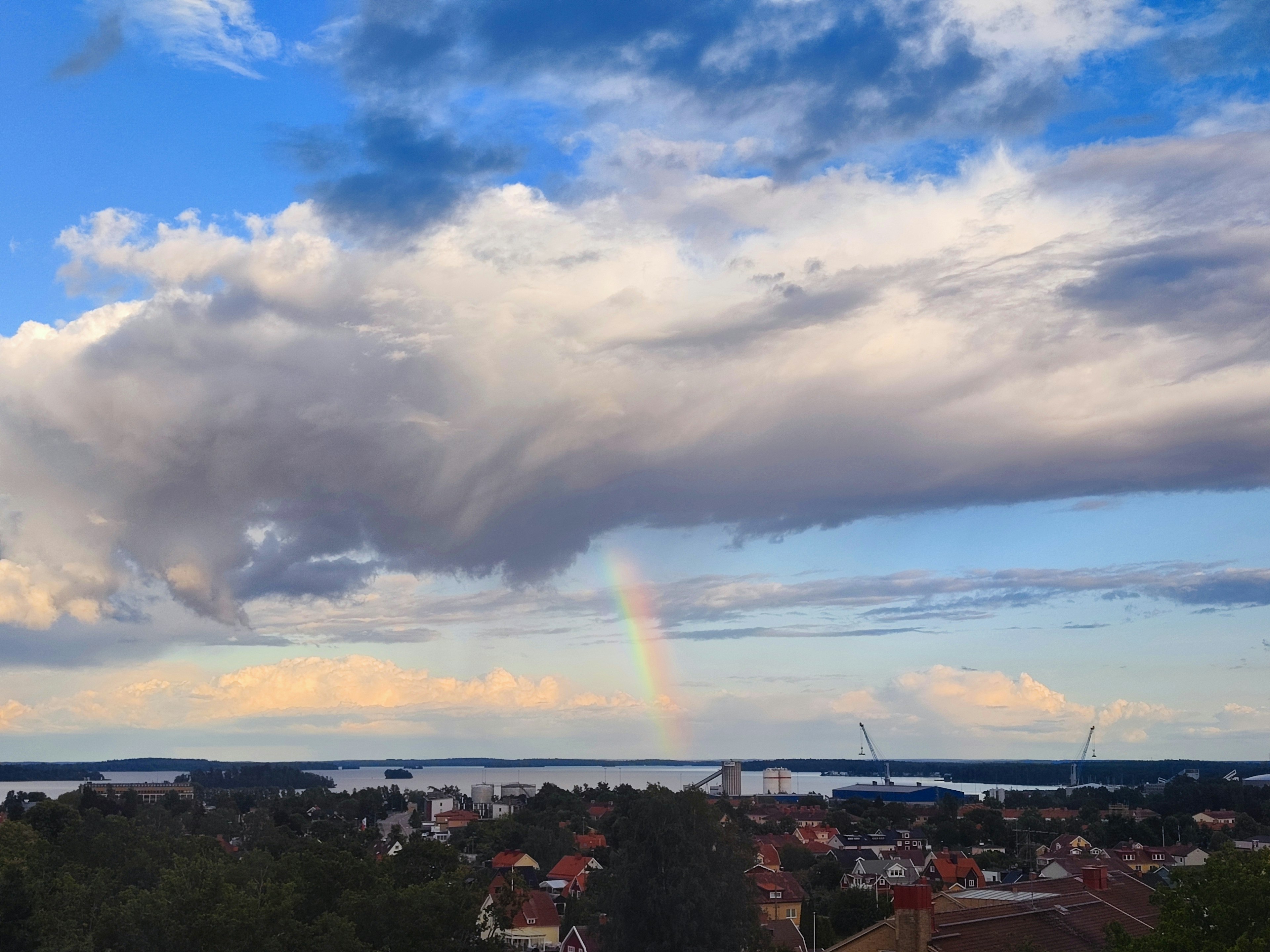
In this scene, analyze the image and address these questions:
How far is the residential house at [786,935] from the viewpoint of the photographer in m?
61.5

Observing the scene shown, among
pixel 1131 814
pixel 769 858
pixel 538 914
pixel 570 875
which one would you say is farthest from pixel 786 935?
pixel 1131 814

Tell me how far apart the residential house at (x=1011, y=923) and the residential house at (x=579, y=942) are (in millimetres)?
21173

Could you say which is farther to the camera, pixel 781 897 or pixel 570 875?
pixel 570 875

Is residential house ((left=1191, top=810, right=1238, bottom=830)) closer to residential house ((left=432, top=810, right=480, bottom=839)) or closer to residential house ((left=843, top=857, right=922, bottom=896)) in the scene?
residential house ((left=843, top=857, right=922, bottom=896))

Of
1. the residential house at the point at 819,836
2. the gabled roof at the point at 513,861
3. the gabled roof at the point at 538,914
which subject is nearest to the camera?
the gabled roof at the point at 538,914

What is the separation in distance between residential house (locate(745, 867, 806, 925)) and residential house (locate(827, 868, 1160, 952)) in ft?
102

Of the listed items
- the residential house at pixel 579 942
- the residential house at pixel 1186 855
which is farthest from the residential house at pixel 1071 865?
the residential house at pixel 579 942

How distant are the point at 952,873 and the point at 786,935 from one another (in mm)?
37896

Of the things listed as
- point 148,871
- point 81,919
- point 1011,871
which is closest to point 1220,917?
point 81,919

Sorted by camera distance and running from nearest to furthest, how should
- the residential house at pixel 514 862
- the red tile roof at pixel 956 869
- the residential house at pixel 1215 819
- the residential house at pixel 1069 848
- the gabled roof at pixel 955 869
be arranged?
the red tile roof at pixel 956 869
the gabled roof at pixel 955 869
the residential house at pixel 1069 848
the residential house at pixel 514 862
the residential house at pixel 1215 819

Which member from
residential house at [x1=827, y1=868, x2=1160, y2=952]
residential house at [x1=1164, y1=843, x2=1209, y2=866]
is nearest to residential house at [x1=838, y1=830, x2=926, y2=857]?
residential house at [x1=1164, y1=843, x2=1209, y2=866]

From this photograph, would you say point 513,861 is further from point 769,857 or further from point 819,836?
point 819,836

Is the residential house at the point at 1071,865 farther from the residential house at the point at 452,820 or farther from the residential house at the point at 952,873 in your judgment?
the residential house at the point at 452,820

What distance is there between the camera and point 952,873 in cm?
9894
